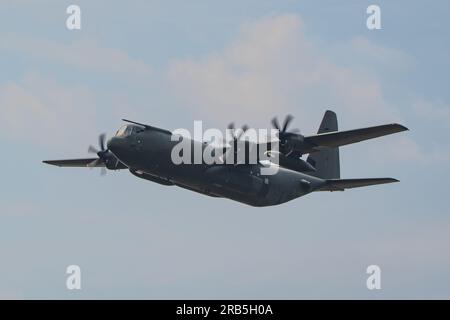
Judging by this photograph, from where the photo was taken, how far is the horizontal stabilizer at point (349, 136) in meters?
43.5

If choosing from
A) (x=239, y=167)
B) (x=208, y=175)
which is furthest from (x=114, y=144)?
(x=239, y=167)

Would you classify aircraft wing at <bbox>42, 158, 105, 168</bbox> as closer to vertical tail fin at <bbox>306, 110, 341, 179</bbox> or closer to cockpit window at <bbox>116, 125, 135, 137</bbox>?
cockpit window at <bbox>116, 125, 135, 137</bbox>

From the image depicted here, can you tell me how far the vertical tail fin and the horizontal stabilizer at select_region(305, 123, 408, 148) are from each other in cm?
750

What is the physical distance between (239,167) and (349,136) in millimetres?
6240

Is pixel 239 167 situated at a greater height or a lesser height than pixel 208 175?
greater

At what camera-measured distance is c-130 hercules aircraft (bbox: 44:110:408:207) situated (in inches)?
1735

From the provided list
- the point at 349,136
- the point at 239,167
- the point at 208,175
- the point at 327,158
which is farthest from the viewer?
the point at 327,158

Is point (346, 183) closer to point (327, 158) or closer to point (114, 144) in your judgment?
point (327, 158)

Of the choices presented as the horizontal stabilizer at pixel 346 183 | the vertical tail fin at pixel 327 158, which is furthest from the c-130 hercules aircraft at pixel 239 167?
the vertical tail fin at pixel 327 158

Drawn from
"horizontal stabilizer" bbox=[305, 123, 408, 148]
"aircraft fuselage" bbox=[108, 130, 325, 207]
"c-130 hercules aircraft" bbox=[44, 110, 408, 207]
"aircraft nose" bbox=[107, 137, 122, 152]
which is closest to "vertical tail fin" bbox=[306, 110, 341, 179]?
"c-130 hercules aircraft" bbox=[44, 110, 408, 207]

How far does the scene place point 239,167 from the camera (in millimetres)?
47438

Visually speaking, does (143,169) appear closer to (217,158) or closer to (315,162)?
(217,158)

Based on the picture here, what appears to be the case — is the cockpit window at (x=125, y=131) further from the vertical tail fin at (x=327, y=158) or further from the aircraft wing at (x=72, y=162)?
the vertical tail fin at (x=327, y=158)
